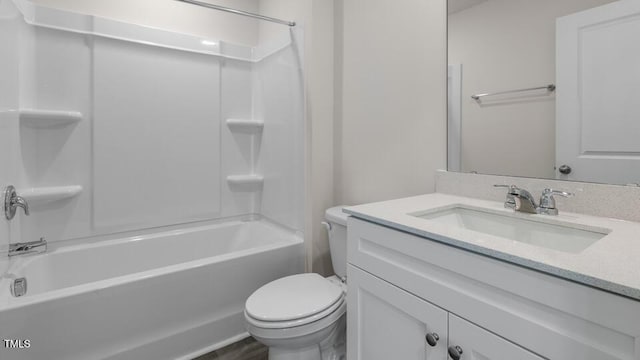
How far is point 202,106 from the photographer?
2365mm

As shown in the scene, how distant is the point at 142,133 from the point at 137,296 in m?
1.19

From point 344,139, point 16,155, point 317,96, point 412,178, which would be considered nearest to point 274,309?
point 412,178

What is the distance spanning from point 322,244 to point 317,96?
0.98m

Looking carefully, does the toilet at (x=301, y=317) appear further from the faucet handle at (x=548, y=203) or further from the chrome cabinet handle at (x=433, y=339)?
the faucet handle at (x=548, y=203)

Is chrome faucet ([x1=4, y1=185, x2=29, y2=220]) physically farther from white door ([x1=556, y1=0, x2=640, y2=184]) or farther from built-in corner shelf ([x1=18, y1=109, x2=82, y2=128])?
white door ([x1=556, y1=0, x2=640, y2=184])

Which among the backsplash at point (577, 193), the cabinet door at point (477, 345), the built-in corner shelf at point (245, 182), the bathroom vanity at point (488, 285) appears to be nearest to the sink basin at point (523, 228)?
the bathroom vanity at point (488, 285)

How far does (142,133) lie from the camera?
214 centimetres

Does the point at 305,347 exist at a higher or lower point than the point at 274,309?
lower

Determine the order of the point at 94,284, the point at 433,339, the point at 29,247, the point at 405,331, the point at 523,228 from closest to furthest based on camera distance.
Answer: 1. the point at 433,339
2. the point at 405,331
3. the point at 523,228
4. the point at 94,284
5. the point at 29,247

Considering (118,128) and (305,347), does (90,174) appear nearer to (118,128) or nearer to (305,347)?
(118,128)

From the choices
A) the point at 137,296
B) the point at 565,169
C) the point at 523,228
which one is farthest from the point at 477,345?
the point at 137,296

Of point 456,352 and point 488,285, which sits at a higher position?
point 488,285

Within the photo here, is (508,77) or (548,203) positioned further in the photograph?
(508,77)

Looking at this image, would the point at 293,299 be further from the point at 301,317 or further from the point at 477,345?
the point at 477,345
